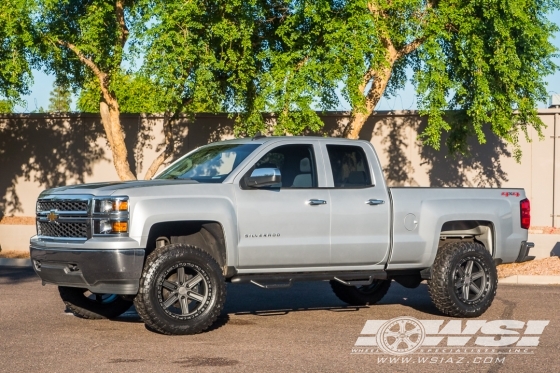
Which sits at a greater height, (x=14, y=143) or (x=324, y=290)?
(x=14, y=143)

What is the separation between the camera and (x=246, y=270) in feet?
34.3

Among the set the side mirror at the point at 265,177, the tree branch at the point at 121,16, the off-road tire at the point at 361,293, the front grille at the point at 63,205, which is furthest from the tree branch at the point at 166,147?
the side mirror at the point at 265,177

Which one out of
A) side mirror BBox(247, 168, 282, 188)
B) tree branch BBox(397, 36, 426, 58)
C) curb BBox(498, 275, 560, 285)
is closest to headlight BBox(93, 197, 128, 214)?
side mirror BBox(247, 168, 282, 188)

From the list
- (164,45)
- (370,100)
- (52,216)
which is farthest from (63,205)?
(370,100)

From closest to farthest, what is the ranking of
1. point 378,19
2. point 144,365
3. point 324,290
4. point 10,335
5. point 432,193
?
point 144,365 < point 10,335 < point 432,193 < point 324,290 < point 378,19

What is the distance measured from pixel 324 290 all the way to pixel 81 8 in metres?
9.31

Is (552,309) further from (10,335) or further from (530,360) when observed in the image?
(10,335)

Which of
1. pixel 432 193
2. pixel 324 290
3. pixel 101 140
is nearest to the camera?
pixel 432 193

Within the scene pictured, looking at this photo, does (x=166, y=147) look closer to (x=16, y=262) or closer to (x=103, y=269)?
(x=16, y=262)

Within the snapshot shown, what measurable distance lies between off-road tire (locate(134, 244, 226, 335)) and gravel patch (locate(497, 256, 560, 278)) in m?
7.90

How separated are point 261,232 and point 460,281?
276 cm

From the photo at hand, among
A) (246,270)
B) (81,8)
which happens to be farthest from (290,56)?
(246,270)

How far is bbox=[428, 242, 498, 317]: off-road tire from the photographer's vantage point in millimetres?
11414

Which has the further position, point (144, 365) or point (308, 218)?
point (308, 218)
